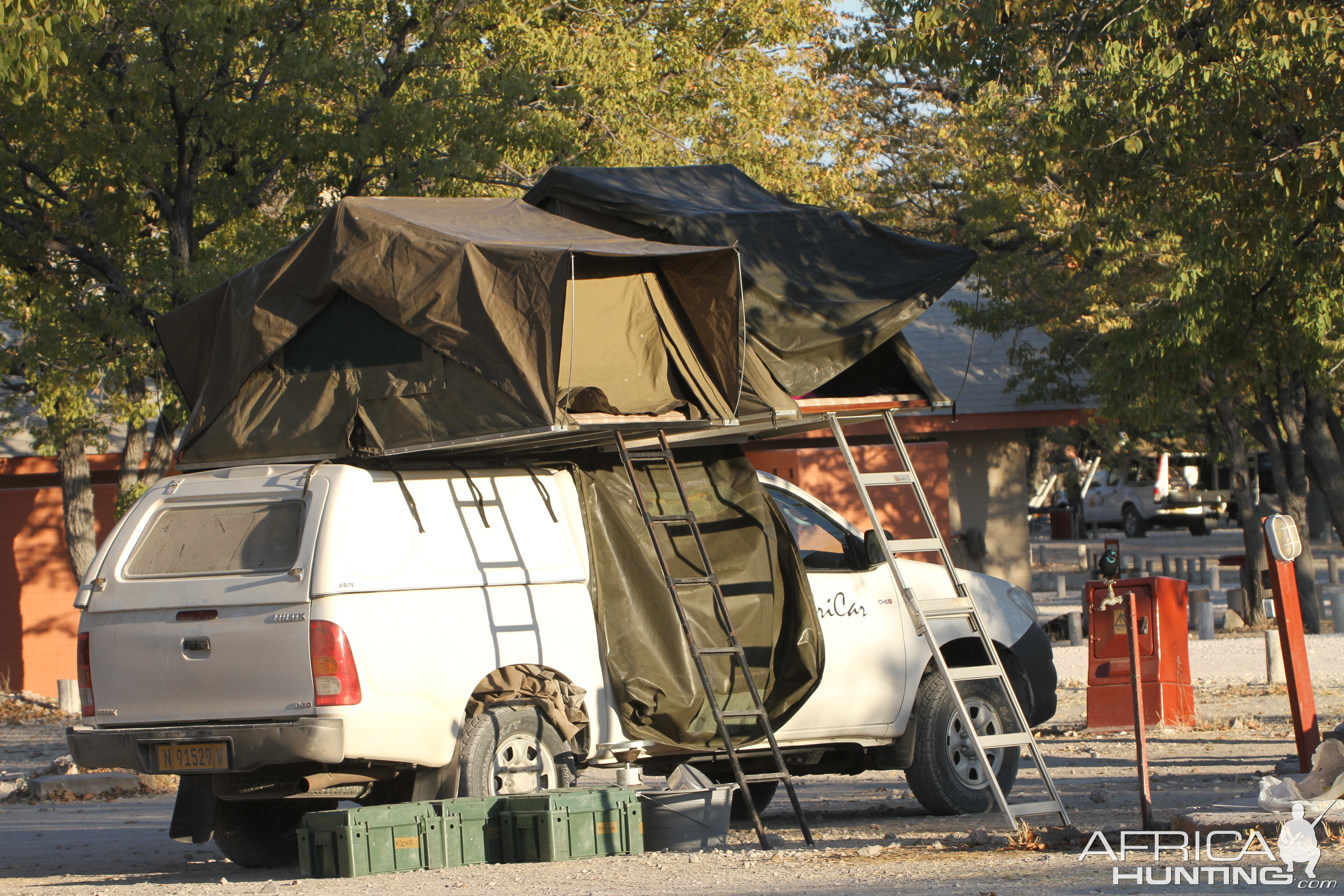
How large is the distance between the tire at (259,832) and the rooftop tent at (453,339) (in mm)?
1870

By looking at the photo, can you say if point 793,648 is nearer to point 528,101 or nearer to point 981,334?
point 528,101

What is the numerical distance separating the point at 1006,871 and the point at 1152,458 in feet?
146

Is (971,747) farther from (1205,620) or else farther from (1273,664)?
(1205,620)

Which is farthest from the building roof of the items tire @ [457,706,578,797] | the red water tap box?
tire @ [457,706,578,797]

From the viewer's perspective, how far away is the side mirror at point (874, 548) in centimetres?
846

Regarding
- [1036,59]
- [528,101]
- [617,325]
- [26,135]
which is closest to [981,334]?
[1036,59]

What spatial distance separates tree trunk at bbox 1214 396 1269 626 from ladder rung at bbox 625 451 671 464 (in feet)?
42.1

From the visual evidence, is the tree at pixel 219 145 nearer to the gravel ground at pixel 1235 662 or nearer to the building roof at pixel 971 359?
the gravel ground at pixel 1235 662

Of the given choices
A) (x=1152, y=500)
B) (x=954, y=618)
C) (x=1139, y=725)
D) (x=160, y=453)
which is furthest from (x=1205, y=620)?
(x=1152, y=500)

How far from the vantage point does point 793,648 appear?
830cm

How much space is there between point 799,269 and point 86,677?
4478mm

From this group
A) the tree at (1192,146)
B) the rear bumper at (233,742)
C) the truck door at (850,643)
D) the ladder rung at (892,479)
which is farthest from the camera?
the tree at (1192,146)

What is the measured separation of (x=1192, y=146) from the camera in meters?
10.6

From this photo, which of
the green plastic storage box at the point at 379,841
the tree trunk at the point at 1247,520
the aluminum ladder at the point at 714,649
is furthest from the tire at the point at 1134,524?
the green plastic storage box at the point at 379,841
